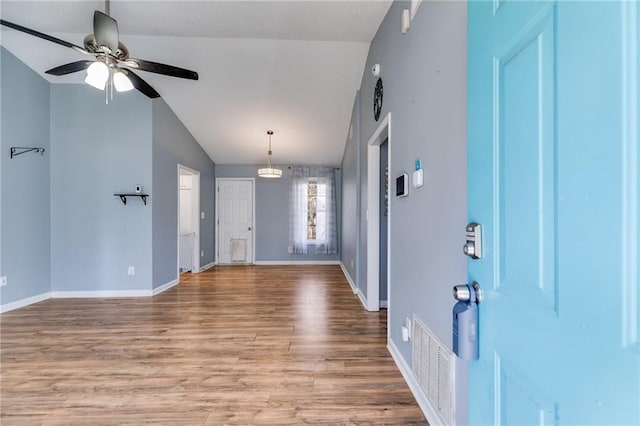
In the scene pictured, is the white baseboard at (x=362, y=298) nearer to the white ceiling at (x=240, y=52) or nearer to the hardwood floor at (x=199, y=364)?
the hardwood floor at (x=199, y=364)

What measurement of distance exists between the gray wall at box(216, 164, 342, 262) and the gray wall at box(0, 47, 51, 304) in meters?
3.23

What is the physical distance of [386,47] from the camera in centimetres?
260

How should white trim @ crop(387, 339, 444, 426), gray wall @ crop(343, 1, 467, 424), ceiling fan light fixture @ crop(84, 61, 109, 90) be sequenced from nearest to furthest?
1. gray wall @ crop(343, 1, 467, 424)
2. white trim @ crop(387, 339, 444, 426)
3. ceiling fan light fixture @ crop(84, 61, 109, 90)

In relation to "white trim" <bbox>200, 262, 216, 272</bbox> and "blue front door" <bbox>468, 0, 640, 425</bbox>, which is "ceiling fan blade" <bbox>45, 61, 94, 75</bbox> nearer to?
"blue front door" <bbox>468, 0, 640, 425</bbox>

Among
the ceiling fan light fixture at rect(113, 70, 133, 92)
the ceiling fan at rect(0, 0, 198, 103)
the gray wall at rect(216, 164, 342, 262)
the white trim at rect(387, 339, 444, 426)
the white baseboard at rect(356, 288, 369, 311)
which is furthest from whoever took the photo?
the gray wall at rect(216, 164, 342, 262)

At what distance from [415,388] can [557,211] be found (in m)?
1.68

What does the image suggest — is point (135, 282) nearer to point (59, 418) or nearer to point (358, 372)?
point (59, 418)

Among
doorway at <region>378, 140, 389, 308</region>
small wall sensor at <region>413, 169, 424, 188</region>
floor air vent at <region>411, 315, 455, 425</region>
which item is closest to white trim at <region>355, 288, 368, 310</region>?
doorway at <region>378, 140, 389, 308</region>

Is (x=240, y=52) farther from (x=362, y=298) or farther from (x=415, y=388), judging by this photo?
(x=415, y=388)

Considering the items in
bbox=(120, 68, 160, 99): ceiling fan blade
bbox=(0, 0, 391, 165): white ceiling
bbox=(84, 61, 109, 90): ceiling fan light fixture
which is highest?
bbox=(0, 0, 391, 165): white ceiling

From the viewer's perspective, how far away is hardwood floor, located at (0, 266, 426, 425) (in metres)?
1.68

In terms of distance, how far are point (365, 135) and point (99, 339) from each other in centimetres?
349

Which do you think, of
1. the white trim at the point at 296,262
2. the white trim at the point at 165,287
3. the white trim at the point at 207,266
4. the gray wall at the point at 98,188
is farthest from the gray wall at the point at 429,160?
the white trim at the point at 207,266

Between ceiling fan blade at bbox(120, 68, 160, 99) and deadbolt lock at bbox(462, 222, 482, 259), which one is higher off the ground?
ceiling fan blade at bbox(120, 68, 160, 99)
